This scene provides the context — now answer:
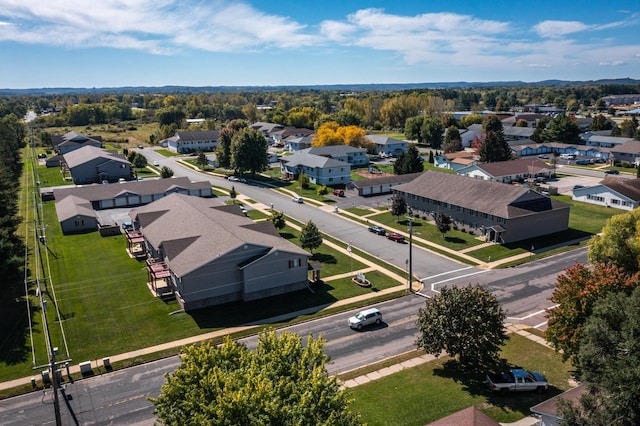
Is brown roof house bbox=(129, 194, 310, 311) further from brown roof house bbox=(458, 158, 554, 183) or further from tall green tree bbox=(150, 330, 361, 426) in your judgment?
brown roof house bbox=(458, 158, 554, 183)

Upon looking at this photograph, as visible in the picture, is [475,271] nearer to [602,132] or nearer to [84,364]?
[84,364]

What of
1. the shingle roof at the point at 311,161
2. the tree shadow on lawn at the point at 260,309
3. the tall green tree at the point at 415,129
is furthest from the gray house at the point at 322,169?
the tall green tree at the point at 415,129

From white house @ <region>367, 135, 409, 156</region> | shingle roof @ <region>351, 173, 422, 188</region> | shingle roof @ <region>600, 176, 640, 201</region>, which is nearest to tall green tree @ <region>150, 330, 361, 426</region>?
shingle roof @ <region>351, 173, 422, 188</region>

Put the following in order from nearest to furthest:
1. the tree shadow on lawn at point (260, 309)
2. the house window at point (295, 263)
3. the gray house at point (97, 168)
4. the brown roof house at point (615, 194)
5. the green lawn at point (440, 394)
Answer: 1. the green lawn at point (440, 394)
2. the tree shadow on lawn at point (260, 309)
3. the house window at point (295, 263)
4. the brown roof house at point (615, 194)
5. the gray house at point (97, 168)

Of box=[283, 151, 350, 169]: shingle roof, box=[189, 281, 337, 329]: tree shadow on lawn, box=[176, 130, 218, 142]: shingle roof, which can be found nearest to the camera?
box=[189, 281, 337, 329]: tree shadow on lawn

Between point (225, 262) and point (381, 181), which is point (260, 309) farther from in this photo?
point (381, 181)

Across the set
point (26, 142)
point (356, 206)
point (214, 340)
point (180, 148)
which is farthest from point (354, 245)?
point (26, 142)

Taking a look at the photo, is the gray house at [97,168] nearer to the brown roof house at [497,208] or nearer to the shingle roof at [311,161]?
the shingle roof at [311,161]
